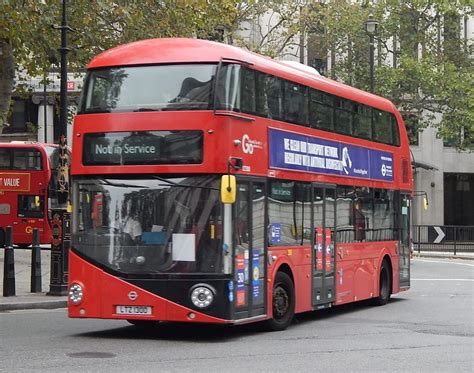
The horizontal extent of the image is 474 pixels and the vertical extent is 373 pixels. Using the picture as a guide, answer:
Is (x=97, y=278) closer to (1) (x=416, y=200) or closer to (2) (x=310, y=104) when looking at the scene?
(2) (x=310, y=104)

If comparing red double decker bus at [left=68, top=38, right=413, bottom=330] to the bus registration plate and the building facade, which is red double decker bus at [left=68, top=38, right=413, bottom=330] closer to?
the bus registration plate

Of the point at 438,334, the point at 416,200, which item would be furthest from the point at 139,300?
the point at 416,200

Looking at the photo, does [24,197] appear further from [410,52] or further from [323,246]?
[323,246]

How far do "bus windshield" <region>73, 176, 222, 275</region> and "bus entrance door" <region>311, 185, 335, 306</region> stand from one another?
3277 mm

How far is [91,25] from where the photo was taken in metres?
25.7

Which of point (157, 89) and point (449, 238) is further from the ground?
point (157, 89)

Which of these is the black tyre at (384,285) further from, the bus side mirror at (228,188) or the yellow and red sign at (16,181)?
the yellow and red sign at (16,181)

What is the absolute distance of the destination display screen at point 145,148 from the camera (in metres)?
12.3

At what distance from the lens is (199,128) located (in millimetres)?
12242

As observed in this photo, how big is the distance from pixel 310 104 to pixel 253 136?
238cm

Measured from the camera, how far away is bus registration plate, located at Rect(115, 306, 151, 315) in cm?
1234

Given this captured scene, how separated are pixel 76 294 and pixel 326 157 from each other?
5.11 m

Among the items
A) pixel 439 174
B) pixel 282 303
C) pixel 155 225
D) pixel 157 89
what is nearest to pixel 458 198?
pixel 439 174

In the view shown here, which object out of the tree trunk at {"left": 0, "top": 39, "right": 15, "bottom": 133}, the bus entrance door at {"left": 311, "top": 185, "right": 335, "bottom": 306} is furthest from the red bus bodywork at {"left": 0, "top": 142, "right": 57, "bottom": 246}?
the bus entrance door at {"left": 311, "top": 185, "right": 335, "bottom": 306}
